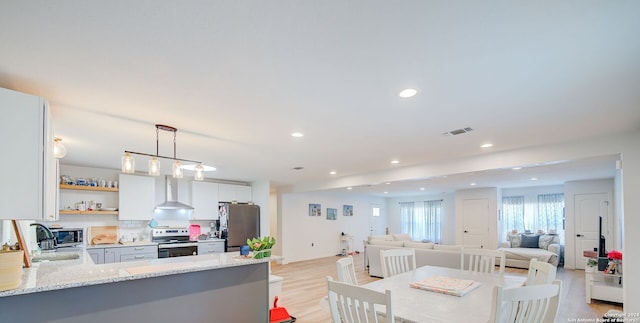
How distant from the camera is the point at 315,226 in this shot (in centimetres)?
987

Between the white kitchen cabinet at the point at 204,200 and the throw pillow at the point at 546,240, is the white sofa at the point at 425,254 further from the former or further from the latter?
the throw pillow at the point at 546,240

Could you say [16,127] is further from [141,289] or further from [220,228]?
[220,228]

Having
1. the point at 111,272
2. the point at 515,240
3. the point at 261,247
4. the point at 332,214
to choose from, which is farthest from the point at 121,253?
the point at 515,240

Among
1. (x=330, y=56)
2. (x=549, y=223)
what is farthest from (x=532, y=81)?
(x=549, y=223)

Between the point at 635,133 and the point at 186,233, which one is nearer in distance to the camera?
the point at 635,133

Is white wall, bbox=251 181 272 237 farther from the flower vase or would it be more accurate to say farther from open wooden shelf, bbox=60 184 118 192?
the flower vase

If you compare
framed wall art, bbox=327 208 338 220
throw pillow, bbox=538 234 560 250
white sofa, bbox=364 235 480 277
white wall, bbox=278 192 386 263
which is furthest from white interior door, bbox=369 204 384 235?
throw pillow, bbox=538 234 560 250

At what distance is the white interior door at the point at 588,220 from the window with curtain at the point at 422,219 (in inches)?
174

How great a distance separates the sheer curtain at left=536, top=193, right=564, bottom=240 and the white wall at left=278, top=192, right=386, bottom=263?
18.1 ft

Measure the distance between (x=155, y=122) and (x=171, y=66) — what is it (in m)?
1.31

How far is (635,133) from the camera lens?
11.3ft

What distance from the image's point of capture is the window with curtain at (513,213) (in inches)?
370

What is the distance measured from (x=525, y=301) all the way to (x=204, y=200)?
249 inches

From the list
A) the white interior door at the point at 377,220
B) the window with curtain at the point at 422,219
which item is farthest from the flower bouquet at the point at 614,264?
the white interior door at the point at 377,220
